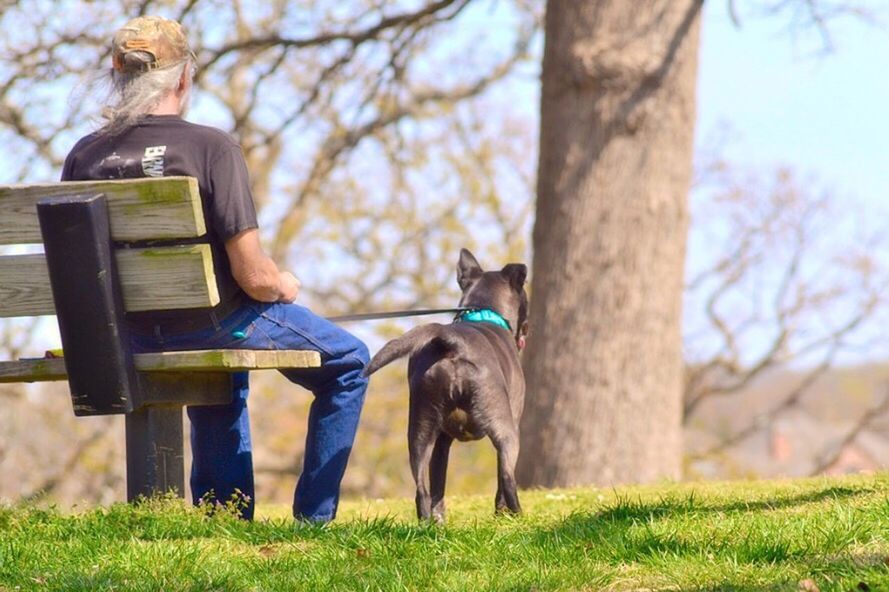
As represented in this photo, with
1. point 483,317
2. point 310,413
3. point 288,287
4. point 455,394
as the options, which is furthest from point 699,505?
point 288,287

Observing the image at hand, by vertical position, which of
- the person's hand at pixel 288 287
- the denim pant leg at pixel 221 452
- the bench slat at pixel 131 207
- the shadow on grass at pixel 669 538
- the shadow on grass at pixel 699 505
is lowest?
the shadow on grass at pixel 699 505

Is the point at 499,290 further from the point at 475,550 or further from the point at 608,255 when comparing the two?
the point at 608,255

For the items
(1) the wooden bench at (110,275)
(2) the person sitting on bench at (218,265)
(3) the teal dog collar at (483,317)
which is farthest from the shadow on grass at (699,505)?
(1) the wooden bench at (110,275)

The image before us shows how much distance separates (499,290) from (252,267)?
55.4 inches

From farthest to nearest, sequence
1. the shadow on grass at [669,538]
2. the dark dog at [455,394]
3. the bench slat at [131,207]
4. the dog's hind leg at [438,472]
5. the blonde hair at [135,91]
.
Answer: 1. the dog's hind leg at [438,472]
2. the dark dog at [455,394]
3. the blonde hair at [135,91]
4. the bench slat at [131,207]
5. the shadow on grass at [669,538]

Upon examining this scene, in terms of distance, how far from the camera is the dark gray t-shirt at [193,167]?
5.17 metres

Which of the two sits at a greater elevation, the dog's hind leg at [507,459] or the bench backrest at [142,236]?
the bench backrest at [142,236]

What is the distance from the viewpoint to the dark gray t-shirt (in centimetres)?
517

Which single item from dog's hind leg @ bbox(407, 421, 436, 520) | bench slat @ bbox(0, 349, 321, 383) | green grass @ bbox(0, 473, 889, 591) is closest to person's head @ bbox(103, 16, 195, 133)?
bench slat @ bbox(0, 349, 321, 383)

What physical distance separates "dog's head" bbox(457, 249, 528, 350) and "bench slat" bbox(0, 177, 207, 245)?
1.55 metres

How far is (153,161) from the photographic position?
523 cm

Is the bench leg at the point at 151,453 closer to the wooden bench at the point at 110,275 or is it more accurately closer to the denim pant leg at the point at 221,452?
the wooden bench at the point at 110,275

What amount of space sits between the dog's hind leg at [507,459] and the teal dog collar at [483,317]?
23.5 inches

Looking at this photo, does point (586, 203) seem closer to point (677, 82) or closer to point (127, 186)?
point (677, 82)
